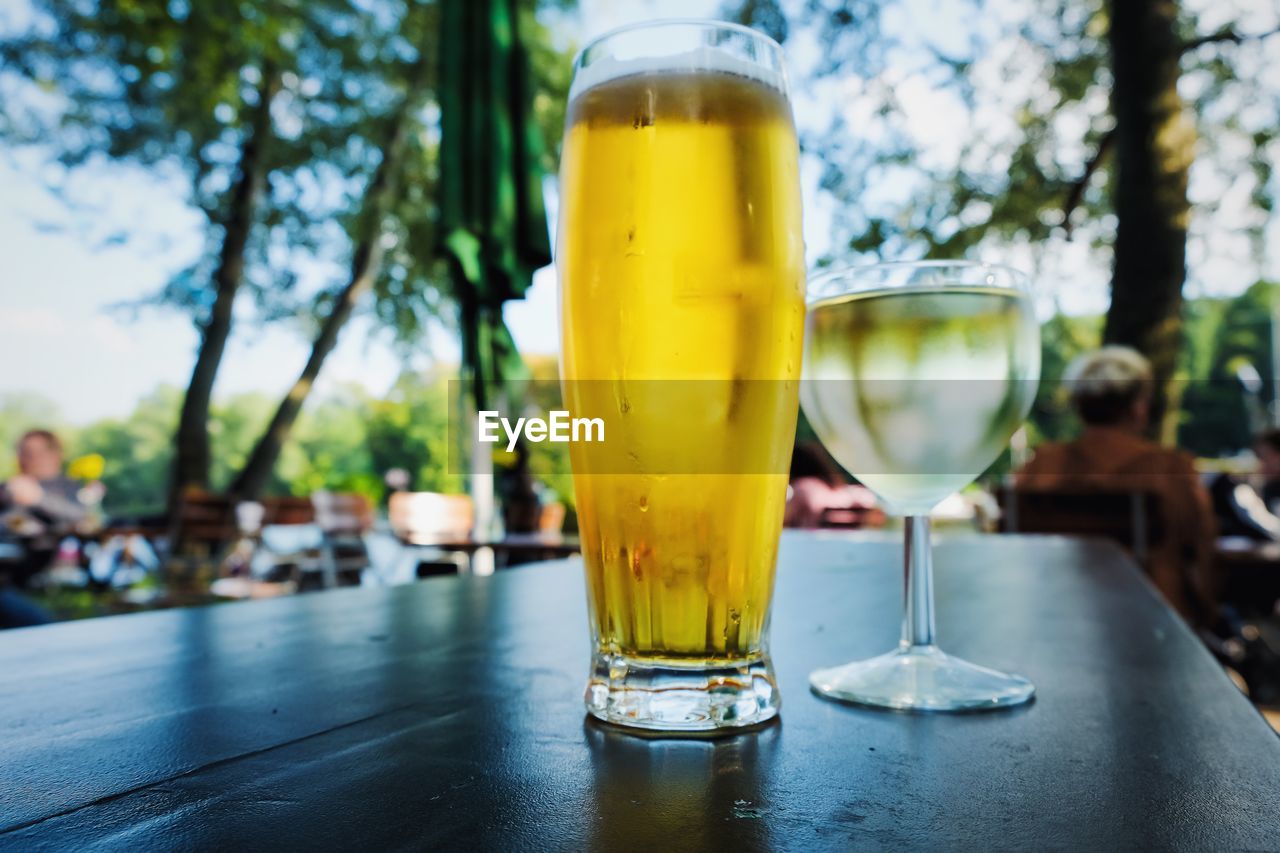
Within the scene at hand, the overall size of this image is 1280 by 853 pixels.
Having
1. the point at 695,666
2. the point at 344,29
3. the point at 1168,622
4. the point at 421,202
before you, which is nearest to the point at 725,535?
the point at 695,666

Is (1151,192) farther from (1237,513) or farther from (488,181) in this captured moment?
(488,181)

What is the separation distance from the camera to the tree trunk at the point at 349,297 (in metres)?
9.28

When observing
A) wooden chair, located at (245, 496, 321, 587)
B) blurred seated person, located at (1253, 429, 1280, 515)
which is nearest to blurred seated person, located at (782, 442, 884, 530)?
blurred seated person, located at (1253, 429, 1280, 515)

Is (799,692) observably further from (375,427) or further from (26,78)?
(375,427)

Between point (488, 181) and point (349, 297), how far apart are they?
7.42 metres

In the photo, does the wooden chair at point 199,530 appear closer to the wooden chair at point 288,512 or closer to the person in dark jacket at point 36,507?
the wooden chair at point 288,512

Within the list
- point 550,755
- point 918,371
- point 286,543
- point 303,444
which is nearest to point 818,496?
point 286,543

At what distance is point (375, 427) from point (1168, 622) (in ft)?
55.1

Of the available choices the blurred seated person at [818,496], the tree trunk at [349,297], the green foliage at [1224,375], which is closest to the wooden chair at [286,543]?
the tree trunk at [349,297]

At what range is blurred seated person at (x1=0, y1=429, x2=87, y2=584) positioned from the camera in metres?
6.86

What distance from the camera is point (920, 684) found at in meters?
0.50

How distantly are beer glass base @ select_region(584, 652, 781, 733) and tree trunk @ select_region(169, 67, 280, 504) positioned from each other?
919 centimetres

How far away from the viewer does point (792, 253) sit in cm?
50

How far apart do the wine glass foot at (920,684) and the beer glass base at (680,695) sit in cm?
5
